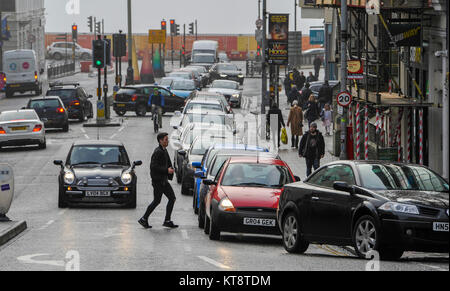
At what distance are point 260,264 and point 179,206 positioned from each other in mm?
10983

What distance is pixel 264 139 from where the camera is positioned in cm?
4238

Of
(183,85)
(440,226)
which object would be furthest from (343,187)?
(183,85)

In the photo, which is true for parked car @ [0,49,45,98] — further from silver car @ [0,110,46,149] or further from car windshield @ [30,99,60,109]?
silver car @ [0,110,46,149]

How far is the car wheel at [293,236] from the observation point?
51.0 ft

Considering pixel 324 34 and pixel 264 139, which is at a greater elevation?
pixel 324 34

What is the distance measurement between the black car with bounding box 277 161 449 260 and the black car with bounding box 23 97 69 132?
89.4ft

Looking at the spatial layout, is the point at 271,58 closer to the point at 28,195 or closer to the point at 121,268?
the point at 28,195

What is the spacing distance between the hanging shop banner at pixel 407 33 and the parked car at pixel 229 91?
32.3 m

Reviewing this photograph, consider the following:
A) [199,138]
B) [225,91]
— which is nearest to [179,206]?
[199,138]

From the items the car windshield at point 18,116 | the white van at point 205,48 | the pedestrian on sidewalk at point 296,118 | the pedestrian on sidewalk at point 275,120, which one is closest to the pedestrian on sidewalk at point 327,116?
the pedestrian on sidewalk at point 275,120

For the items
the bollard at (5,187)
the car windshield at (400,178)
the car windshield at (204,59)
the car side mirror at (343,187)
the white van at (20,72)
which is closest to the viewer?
the car side mirror at (343,187)

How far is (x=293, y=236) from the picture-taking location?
15766mm

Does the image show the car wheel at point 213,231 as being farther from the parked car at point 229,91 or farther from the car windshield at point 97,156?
the parked car at point 229,91

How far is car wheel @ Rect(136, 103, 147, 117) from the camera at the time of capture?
171 ft
